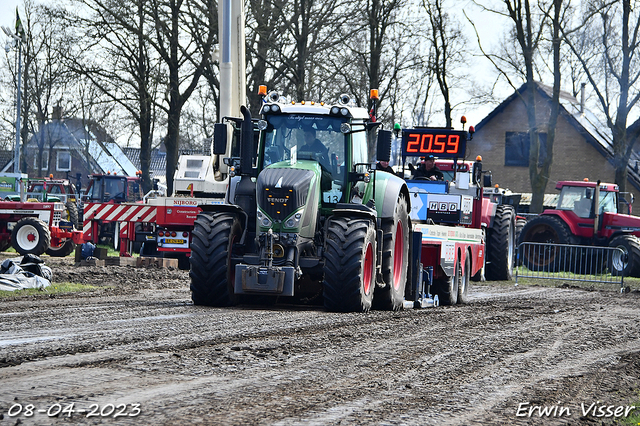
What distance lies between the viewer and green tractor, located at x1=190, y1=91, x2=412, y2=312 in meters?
10.1

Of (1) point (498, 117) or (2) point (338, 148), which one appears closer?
(2) point (338, 148)

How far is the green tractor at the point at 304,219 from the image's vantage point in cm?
1008

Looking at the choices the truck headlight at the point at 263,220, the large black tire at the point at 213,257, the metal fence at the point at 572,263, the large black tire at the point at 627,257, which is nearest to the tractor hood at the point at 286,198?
the truck headlight at the point at 263,220

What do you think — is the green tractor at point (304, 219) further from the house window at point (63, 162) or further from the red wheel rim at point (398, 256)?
the house window at point (63, 162)

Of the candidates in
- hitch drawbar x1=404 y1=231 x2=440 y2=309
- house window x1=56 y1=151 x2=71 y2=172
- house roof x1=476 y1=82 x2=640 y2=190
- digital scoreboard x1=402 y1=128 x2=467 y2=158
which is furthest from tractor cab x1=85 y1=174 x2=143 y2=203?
house window x1=56 y1=151 x2=71 y2=172

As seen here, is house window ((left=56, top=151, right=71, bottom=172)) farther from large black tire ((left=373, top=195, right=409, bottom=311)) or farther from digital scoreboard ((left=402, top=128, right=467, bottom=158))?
large black tire ((left=373, top=195, right=409, bottom=311))

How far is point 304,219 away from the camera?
33.5 feet

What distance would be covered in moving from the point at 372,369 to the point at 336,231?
3809 millimetres

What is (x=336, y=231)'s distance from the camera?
399 inches

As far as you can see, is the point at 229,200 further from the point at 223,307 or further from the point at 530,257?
the point at 530,257

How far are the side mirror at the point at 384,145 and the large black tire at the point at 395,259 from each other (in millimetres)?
868

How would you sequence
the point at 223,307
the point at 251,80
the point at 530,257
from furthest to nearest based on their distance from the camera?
the point at 251,80 < the point at 530,257 < the point at 223,307

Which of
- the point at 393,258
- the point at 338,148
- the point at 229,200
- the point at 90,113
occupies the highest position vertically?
the point at 90,113

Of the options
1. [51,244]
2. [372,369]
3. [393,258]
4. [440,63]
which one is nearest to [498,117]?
[440,63]
